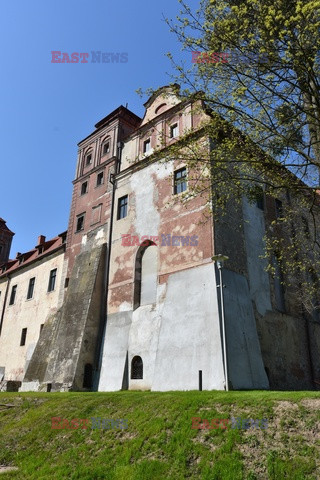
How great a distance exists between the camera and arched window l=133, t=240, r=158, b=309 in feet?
59.8

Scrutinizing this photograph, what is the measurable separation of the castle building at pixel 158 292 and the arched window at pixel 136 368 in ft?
0.15

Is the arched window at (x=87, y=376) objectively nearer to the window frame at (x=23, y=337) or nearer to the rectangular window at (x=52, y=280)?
the rectangular window at (x=52, y=280)

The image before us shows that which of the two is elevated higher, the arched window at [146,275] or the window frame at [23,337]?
the arched window at [146,275]

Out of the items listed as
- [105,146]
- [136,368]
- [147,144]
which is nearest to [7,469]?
[136,368]

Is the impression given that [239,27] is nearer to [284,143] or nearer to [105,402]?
[284,143]

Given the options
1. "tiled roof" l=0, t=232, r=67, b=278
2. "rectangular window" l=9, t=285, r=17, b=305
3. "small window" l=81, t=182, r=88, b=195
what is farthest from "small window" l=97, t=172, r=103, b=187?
"rectangular window" l=9, t=285, r=17, b=305

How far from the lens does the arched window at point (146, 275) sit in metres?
18.2

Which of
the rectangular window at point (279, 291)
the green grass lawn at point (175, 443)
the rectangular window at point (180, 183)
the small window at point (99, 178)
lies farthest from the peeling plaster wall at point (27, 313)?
the green grass lawn at point (175, 443)

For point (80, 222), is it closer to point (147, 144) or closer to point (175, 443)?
point (147, 144)

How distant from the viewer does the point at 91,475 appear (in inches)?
301

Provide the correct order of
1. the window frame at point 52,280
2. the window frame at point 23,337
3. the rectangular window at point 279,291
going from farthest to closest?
the window frame at point 23,337 → the window frame at point 52,280 → the rectangular window at point 279,291

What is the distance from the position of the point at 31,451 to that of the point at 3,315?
2291 centimetres

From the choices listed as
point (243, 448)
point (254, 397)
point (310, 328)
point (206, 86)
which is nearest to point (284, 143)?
point (206, 86)

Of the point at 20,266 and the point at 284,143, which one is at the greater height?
the point at 20,266
